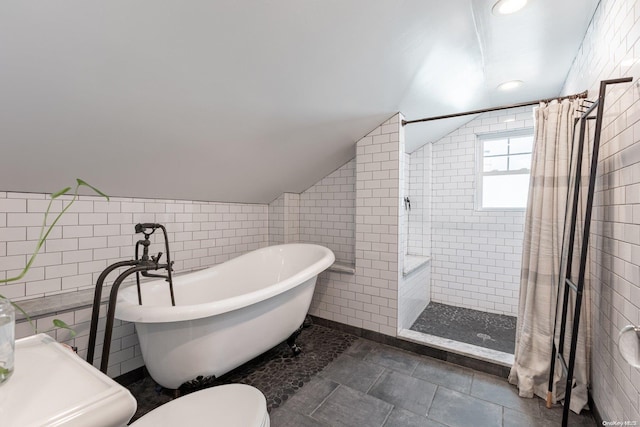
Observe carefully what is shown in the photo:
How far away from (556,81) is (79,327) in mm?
4280

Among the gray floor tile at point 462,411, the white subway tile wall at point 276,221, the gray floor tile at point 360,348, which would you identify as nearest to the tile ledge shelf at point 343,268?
the gray floor tile at point 360,348

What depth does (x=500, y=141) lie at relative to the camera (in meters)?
3.42

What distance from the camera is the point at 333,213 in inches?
131

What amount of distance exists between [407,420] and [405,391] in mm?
271

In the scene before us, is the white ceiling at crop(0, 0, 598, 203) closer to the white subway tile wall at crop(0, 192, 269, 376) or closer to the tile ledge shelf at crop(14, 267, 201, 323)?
the white subway tile wall at crop(0, 192, 269, 376)

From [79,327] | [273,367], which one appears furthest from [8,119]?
[273,367]

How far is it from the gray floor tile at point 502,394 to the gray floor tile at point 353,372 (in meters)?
0.66

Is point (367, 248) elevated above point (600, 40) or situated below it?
below

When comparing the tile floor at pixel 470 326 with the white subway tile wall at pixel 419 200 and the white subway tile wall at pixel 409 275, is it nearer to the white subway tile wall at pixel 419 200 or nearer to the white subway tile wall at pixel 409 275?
the white subway tile wall at pixel 409 275

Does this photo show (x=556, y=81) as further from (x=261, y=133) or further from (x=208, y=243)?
(x=208, y=243)

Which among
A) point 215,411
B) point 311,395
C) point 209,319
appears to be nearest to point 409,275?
point 311,395

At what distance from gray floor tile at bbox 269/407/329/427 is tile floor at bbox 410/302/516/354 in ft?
5.41

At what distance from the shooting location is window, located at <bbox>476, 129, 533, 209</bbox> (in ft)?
10.7

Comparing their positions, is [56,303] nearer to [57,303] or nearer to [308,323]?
[57,303]
